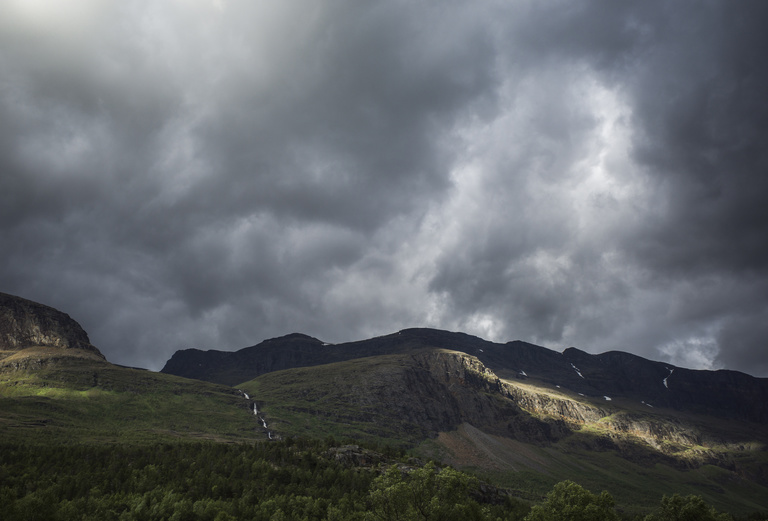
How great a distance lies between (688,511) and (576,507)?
93.3 feet

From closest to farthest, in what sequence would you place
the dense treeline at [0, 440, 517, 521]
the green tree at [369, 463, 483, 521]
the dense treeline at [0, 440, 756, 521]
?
the green tree at [369, 463, 483, 521]
the dense treeline at [0, 440, 756, 521]
the dense treeline at [0, 440, 517, 521]

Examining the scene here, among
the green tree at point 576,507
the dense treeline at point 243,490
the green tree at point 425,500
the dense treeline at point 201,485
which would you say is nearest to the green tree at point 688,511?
the dense treeline at point 243,490

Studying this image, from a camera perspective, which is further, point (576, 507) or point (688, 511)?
point (688, 511)

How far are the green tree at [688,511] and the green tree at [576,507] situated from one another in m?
16.8

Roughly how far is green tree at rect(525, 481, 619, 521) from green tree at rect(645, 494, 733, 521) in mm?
16761

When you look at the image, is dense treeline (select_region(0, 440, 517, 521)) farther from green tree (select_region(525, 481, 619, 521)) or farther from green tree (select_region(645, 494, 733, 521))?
green tree (select_region(645, 494, 733, 521))

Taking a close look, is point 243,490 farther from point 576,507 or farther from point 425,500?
point 576,507

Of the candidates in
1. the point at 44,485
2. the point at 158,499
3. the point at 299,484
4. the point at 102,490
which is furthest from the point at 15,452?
the point at 299,484

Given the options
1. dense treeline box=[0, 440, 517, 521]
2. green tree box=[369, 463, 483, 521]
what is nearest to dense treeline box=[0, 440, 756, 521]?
green tree box=[369, 463, 483, 521]

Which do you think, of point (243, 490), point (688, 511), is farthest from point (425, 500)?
point (243, 490)

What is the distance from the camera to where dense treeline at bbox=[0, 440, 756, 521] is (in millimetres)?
68312

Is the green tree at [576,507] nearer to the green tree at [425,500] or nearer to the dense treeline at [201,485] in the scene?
the dense treeline at [201,485]

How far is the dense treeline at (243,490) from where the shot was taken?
68.3 metres

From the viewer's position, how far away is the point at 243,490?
371 ft
